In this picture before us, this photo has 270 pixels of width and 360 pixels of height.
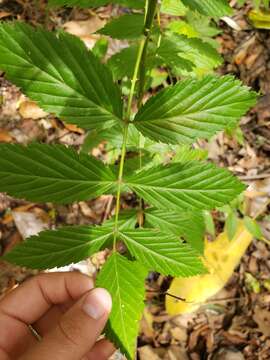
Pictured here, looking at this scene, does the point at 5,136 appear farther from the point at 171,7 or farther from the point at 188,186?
the point at 188,186

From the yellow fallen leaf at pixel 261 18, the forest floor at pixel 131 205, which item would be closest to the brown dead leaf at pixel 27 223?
the forest floor at pixel 131 205

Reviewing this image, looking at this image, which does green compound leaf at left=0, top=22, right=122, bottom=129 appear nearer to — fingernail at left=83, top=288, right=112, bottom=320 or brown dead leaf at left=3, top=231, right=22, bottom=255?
fingernail at left=83, top=288, right=112, bottom=320

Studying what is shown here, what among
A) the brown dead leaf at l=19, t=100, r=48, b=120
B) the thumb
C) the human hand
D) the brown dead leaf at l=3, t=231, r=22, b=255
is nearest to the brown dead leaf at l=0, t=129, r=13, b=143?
the brown dead leaf at l=19, t=100, r=48, b=120

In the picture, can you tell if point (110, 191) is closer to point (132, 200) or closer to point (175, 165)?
point (175, 165)

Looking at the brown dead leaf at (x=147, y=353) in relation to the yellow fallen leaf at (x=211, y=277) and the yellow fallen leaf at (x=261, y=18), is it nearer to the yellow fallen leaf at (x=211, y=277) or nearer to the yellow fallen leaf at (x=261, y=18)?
the yellow fallen leaf at (x=211, y=277)

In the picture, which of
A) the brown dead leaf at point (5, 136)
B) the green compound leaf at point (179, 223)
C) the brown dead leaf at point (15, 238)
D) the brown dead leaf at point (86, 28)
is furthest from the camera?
the brown dead leaf at point (86, 28)

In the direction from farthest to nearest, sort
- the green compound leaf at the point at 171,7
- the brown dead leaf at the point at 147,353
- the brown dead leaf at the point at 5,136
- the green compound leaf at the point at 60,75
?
the brown dead leaf at the point at 5,136, the brown dead leaf at the point at 147,353, the green compound leaf at the point at 171,7, the green compound leaf at the point at 60,75
